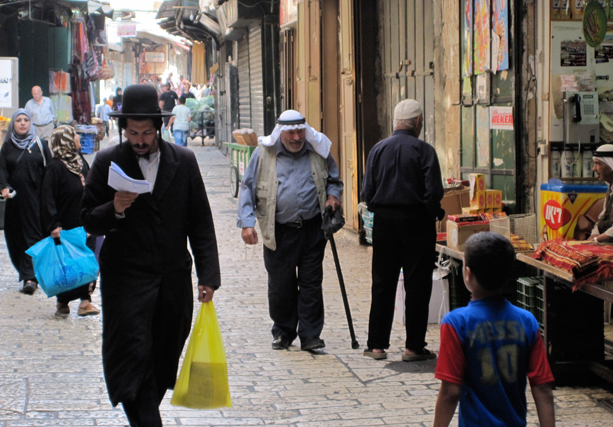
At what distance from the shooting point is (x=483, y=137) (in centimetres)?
844

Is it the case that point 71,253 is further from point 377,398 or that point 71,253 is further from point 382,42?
point 382,42

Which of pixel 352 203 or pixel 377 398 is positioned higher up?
pixel 352 203

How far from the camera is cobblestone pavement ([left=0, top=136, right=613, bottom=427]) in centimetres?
523

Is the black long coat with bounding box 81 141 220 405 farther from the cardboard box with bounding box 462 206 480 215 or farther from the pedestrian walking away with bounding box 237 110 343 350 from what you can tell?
the cardboard box with bounding box 462 206 480 215

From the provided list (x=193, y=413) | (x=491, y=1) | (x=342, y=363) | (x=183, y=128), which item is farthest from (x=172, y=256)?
(x=183, y=128)

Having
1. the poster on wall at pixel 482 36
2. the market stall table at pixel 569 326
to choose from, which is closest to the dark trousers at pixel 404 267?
the market stall table at pixel 569 326

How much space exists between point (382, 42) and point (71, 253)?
585 centimetres

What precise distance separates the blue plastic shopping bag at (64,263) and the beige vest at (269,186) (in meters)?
1.86

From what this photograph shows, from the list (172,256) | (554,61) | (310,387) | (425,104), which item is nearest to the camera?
(172,256)

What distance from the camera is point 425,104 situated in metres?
10.5

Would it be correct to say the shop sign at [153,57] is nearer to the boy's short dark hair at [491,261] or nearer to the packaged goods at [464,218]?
the packaged goods at [464,218]

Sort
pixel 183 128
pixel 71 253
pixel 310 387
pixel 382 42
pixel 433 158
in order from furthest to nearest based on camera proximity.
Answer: pixel 183 128
pixel 382 42
pixel 71 253
pixel 433 158
pixel 310 387

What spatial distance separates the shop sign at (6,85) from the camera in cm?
1709

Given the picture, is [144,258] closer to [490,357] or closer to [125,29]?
[490,357]
